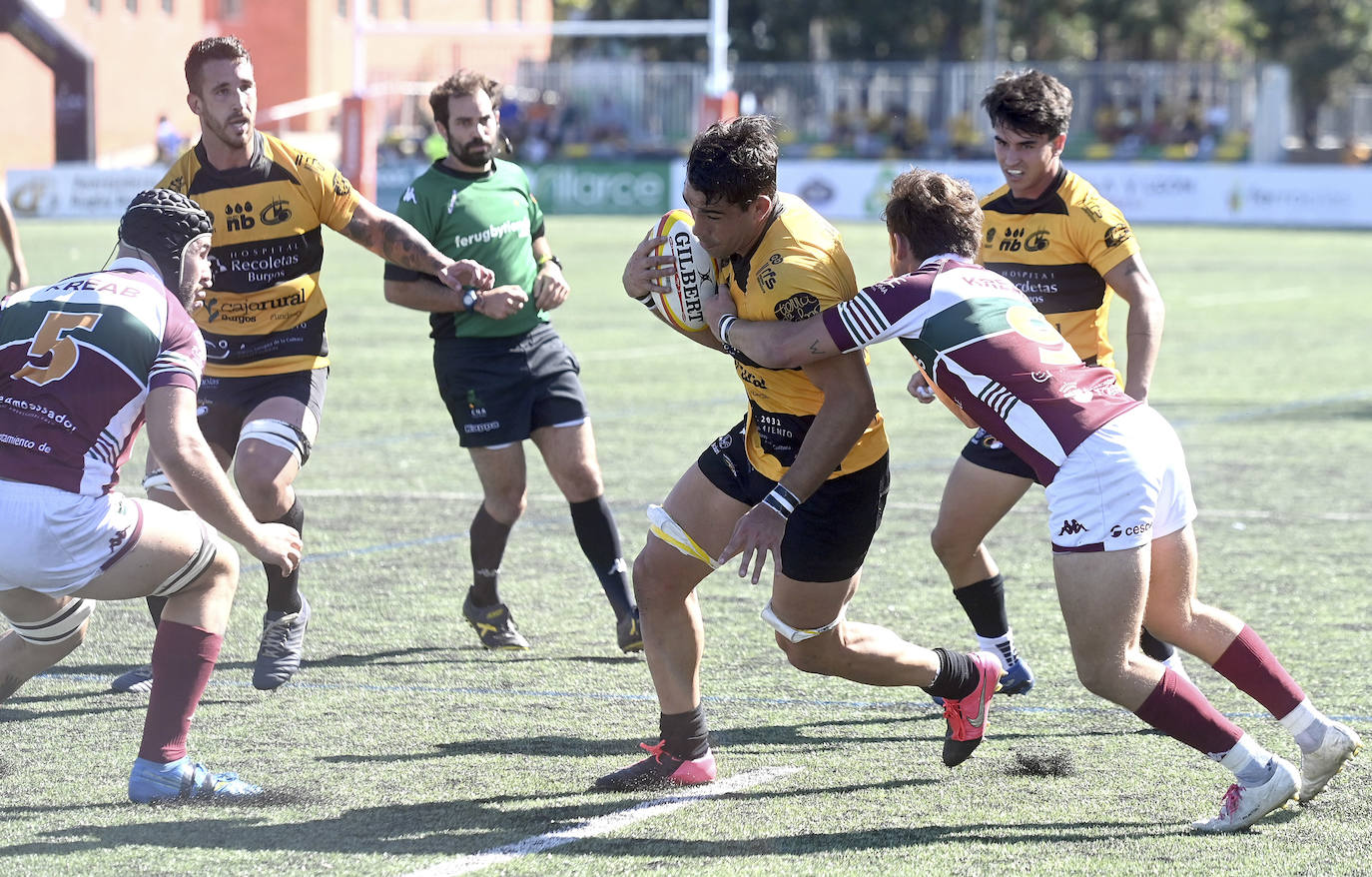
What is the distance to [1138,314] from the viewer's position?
20.1ft

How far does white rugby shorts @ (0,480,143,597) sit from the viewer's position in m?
4.62

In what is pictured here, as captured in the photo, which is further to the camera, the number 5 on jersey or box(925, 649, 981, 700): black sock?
box(925, 649, 981, 700): black sock

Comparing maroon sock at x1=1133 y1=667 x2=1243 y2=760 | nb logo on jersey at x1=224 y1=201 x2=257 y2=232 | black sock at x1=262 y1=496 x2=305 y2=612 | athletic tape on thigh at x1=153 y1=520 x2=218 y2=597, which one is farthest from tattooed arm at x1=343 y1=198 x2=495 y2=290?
maroon sock at x1=1133 y1=667 x2=1243 y2=760

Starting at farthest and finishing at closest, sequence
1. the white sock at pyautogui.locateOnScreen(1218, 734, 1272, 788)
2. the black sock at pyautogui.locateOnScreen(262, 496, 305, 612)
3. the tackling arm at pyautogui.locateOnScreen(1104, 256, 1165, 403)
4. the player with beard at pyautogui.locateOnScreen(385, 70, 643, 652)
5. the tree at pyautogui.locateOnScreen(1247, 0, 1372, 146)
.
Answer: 1. the tree at pyautogui.locateOnScreen(1247, 0, 1372, 146)
2. the player with beard at pyautogui.locateOnScreen(385, 70, 643, 652)
3. the black sock at pyautogui.locateOnScreen(262, 496, 305, 612)
4. the tackling arm at pyautogui.locateOnScreen(1104, 256, 1165, 403)
5. the white sock at pyautogui.locateOnScreen(1218, 734, 1272, 788)

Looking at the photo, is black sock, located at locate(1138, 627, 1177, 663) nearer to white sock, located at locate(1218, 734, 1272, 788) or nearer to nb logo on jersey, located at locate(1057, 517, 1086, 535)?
white sock, located at locate(1218, 734, 1272, 788)

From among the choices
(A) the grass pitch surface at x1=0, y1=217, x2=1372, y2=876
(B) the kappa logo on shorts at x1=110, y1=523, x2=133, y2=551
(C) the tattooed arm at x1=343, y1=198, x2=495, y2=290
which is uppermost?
(C) the tattooed arm at x1=343, y1=198, x2=495, y2=290

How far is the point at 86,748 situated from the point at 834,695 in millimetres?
2492

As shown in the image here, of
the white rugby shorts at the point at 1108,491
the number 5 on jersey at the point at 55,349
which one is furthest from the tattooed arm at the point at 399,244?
the white rugby shorts at the point at 1108,491

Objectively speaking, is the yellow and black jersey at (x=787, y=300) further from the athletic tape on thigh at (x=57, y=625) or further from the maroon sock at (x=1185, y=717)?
the athletic tape on thigh at (x=57, y=625)

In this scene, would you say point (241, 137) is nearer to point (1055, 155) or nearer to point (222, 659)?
point (222, 659)

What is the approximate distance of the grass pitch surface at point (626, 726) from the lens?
4.69 meters

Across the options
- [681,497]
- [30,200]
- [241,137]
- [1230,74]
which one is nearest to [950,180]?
[681,497]

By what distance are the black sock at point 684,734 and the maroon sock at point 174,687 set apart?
1.33 metres

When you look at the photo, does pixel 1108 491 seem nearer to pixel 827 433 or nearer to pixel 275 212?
pixel 827 433
